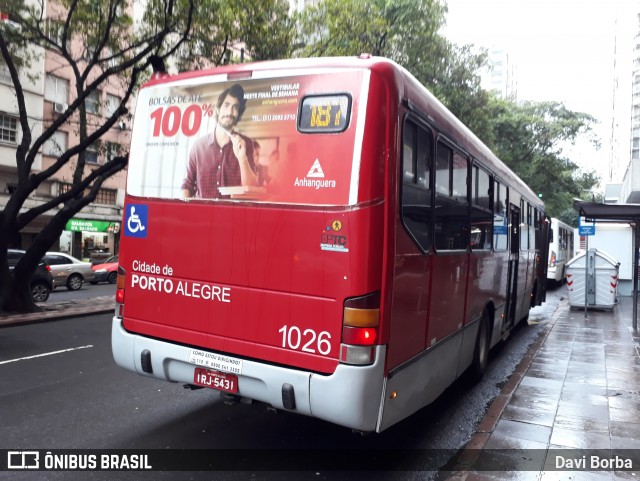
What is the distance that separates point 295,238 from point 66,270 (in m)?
19.0

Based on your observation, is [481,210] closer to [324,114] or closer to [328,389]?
[324,114]

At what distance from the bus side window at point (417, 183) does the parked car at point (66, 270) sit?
738 inches

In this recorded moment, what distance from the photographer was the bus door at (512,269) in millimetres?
8703

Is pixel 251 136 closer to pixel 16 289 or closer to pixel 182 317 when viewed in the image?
pixel 182 317

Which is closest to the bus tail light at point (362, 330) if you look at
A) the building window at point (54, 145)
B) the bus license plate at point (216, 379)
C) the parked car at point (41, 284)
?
the bus license plate at point (216, 379)

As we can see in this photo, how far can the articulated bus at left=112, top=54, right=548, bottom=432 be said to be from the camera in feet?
12.0

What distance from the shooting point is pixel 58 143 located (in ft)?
89.0

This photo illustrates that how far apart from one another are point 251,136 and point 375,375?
79.8 inches

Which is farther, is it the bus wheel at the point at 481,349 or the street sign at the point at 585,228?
the street sign at the point at 585,228

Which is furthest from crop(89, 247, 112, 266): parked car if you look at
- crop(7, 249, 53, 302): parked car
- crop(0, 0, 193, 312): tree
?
crop(0, 0, 193, 312): tree

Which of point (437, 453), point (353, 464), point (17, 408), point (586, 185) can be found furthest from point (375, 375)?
point (586, 185)

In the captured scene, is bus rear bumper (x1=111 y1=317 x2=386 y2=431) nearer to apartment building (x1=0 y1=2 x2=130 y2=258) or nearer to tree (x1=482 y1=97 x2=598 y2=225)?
apartment building (x1=0 y1=2 x2=130 y2=258)

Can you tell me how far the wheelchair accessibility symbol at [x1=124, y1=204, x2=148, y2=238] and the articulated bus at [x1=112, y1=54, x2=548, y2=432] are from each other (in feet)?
0.05

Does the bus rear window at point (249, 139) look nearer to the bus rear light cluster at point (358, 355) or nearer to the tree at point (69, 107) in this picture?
the bus rear light cluster at point (358, 355)
